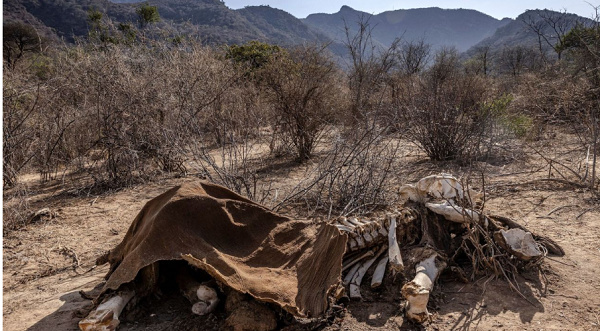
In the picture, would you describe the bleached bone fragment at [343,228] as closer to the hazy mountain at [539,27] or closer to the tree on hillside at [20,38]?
the hazy mountain at [539,27]

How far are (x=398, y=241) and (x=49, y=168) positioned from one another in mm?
6463

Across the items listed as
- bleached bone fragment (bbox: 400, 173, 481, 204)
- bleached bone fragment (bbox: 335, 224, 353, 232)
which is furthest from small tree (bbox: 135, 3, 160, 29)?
bleached bone fragment (bbox: 335, 224, 353, 232)

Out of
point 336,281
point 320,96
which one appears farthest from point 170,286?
point 320,96

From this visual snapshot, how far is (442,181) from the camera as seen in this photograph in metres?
3.60

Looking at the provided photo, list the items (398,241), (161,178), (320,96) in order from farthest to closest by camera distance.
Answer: (320,96) → (161,178) → (398,241)

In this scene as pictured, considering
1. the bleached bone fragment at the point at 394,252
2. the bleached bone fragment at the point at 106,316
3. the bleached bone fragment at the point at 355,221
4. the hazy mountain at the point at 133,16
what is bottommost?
the bleached bone fragment at the point at 106,316

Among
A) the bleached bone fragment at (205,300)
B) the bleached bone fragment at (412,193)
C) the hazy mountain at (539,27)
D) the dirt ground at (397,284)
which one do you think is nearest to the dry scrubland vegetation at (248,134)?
the dirt ground at (397,284)

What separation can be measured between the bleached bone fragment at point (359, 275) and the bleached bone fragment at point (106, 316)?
146 centimetres

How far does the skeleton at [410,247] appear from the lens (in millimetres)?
2689

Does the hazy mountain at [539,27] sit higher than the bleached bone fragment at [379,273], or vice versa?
the hazy mountain at [539,27]

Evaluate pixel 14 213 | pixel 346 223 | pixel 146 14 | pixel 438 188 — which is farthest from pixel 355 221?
pixel 146 14

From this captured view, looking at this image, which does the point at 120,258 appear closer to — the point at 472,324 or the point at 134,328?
the point at 134,328

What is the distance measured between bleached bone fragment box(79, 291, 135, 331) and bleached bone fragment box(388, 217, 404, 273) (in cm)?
173

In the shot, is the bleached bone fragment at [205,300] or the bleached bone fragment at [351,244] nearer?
the bleached bone fragment at [205,300]
